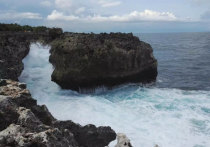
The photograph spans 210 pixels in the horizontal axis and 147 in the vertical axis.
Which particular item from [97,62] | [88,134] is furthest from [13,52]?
[88,134]

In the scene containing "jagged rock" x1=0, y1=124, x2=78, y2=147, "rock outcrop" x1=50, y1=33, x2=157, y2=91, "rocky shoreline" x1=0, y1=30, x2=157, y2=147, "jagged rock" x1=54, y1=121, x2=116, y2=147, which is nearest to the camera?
"jagged rock" x1=0, y1=124, x2=78, y2=147

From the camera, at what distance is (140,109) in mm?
20062

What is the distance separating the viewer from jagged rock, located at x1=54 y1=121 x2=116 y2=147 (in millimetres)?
11102

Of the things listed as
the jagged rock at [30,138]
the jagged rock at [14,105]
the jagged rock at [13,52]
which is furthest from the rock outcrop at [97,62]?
the jagged rock at [30,138]

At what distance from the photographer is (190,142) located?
1459 cm

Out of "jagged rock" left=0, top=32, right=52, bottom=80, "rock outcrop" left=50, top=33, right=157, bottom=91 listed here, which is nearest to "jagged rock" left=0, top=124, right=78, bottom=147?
"jagged rock" left=0, top=32, right=52, bottom=80

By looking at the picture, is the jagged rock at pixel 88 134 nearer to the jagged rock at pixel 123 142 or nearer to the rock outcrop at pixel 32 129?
the rock outcrop at pixel 32 129

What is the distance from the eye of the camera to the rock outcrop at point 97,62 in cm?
2522

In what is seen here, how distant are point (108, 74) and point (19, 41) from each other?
1299cm


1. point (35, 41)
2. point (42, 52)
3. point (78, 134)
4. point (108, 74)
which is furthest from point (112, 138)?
point (35, 41)

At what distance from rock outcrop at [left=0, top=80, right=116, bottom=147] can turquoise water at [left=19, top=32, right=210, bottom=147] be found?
8.34ft

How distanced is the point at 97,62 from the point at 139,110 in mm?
8534

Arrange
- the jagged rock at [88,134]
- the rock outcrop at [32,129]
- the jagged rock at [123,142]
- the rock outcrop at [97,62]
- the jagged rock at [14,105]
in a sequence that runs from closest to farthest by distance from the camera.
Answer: the rock outcrop at [32,129] → the jagged rock at [123,142] → the jagged rock at [14,105] → the jagged rock at [88,134] → the rock outcrop at [97,62]

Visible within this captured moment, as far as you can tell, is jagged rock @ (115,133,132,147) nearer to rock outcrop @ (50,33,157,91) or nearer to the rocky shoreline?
the rocky shoreline
